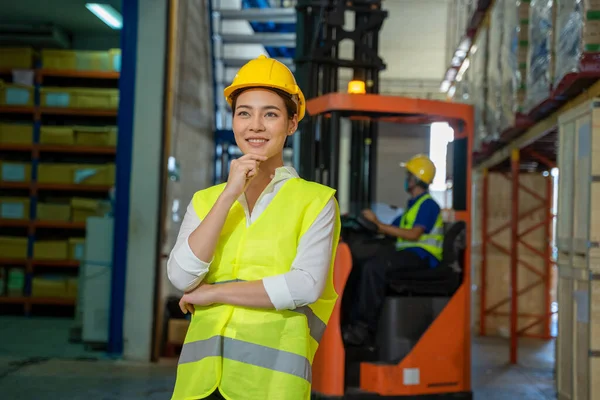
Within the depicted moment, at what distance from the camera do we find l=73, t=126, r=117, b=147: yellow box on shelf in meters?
10.1

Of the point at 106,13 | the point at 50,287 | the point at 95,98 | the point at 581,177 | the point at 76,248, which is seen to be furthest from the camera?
the point at 95,98

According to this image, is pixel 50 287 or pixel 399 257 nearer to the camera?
pixel 399 257

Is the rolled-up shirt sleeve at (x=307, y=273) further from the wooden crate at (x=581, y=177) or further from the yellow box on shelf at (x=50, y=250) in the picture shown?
the yellow box on shelf at (x=50, y=250)

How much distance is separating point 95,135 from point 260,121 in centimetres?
866

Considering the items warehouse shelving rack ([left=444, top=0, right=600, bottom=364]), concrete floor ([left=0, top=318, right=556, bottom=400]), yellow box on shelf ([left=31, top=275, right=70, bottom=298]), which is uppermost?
warehouse shelving rack ([left=444, top=0, right=600, bottom=364])

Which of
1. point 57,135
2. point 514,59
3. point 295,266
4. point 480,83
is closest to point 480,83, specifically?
point 480,83

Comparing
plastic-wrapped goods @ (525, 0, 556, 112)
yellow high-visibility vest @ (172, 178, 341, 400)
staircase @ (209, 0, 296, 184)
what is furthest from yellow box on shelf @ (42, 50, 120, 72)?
yellow high-visibility vest @ (172, 178, 341, 400)

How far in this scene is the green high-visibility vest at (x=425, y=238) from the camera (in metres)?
5.95

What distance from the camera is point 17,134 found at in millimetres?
10312

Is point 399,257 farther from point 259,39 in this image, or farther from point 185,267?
point 259,39

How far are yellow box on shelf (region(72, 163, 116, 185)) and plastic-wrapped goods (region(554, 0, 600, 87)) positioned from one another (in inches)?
256

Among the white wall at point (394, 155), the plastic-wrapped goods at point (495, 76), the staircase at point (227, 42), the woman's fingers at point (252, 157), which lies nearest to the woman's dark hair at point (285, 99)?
the woman's fingers at point (252, 157)

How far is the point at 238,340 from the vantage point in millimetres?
1926

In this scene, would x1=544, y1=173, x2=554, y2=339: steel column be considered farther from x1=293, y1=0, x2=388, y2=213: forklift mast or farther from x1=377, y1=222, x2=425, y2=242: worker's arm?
x1=377, y1=222, x2=425, y2=242: worker's arm
